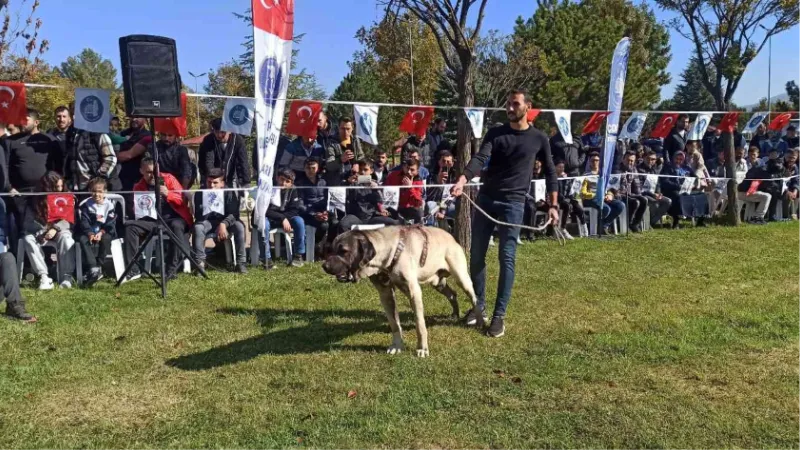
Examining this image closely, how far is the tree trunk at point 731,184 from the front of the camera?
45.1ft

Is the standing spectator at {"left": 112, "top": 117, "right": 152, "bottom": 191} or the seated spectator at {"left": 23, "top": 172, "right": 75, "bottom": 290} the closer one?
the seated spectator at {"left": 23, "top": 172, "right": 75, "bottom": 290}

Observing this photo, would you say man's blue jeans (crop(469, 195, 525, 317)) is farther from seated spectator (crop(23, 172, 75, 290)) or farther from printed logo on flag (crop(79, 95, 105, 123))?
printed logo on flag (crop(79, 95, 105, 123))

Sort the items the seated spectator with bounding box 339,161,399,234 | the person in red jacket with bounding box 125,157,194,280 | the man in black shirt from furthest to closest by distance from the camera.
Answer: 1. the seated spectator with bounding box 339,161,399,234
2. the person in red jacket with bounding box 125,157,194,280
3. the man in black shirt

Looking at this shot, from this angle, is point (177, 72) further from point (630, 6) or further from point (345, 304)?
point (630, 6)

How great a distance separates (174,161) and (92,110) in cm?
141

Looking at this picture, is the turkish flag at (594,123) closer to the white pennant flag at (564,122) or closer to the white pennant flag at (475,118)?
the white pennant flag at (564,122)

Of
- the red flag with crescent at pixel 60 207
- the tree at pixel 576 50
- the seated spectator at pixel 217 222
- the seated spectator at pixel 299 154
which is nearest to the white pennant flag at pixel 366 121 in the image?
A: the seated spectator at pixel 299 154

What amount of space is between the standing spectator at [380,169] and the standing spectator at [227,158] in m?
2.21

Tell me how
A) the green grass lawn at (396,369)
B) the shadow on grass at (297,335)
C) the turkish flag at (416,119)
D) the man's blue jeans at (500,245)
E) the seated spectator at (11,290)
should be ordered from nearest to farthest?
the green grass lawn at (396,369)
the shadow on grass at (297,335)
the man's blue jeans at (500,245)
the seated spectator at (11,290)
the turkish flag at (416,119)

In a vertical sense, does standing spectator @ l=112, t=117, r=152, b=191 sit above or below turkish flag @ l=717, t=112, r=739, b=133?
below

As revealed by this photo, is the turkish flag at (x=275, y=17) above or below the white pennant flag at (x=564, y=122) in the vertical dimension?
above

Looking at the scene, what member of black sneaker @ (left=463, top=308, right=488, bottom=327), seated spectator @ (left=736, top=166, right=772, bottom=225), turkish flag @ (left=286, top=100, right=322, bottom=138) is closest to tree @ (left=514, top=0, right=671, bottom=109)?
seated spectator @ (left=736, top=166, right=772, bottom=225)

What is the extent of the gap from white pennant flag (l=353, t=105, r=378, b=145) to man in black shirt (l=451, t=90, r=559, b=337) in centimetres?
441

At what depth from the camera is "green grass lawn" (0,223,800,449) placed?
399cm
